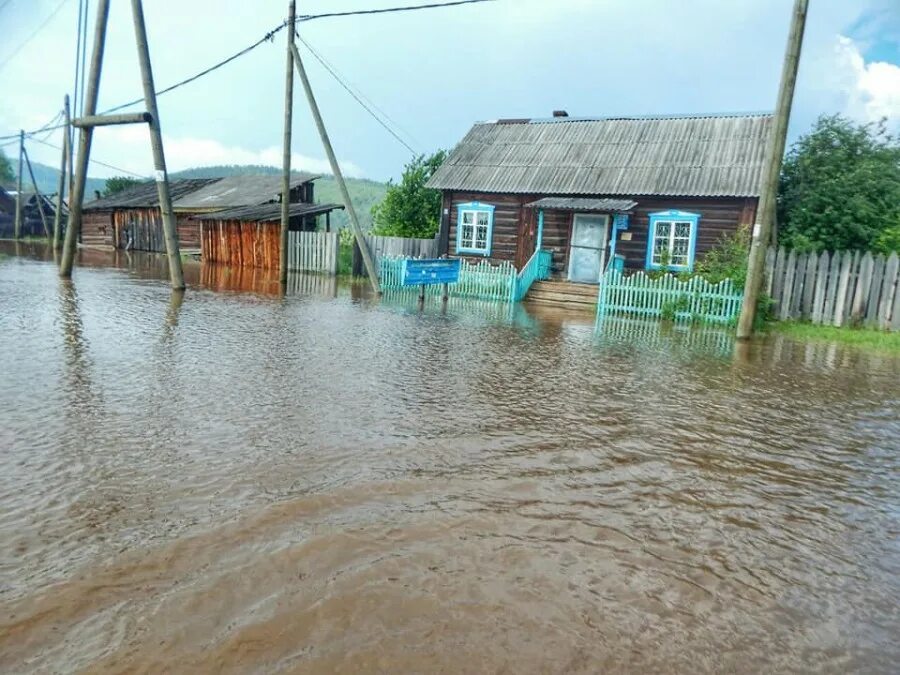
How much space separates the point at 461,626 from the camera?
290 centimetres

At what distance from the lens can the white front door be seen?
69.1 ft

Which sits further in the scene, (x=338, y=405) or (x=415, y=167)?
(x=415, y=167)

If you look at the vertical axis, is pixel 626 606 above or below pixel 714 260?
below

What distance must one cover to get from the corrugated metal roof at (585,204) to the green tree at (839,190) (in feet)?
15.9

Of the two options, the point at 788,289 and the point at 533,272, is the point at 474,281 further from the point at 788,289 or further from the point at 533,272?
the point at 788,289

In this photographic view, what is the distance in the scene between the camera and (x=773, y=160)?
12.1 m

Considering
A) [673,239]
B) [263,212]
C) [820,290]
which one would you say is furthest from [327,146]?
[820,290]

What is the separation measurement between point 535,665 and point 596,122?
24.0 meters

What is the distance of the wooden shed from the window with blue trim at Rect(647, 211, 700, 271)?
1229 cm

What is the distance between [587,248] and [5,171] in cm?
8767

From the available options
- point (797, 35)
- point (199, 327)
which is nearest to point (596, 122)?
point (797, 35)

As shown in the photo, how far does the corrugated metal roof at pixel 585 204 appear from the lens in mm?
19906

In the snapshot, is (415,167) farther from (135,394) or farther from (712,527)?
(712,527)

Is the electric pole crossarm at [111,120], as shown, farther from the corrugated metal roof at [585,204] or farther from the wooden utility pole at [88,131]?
the corrugated metal roof at [585,204]
